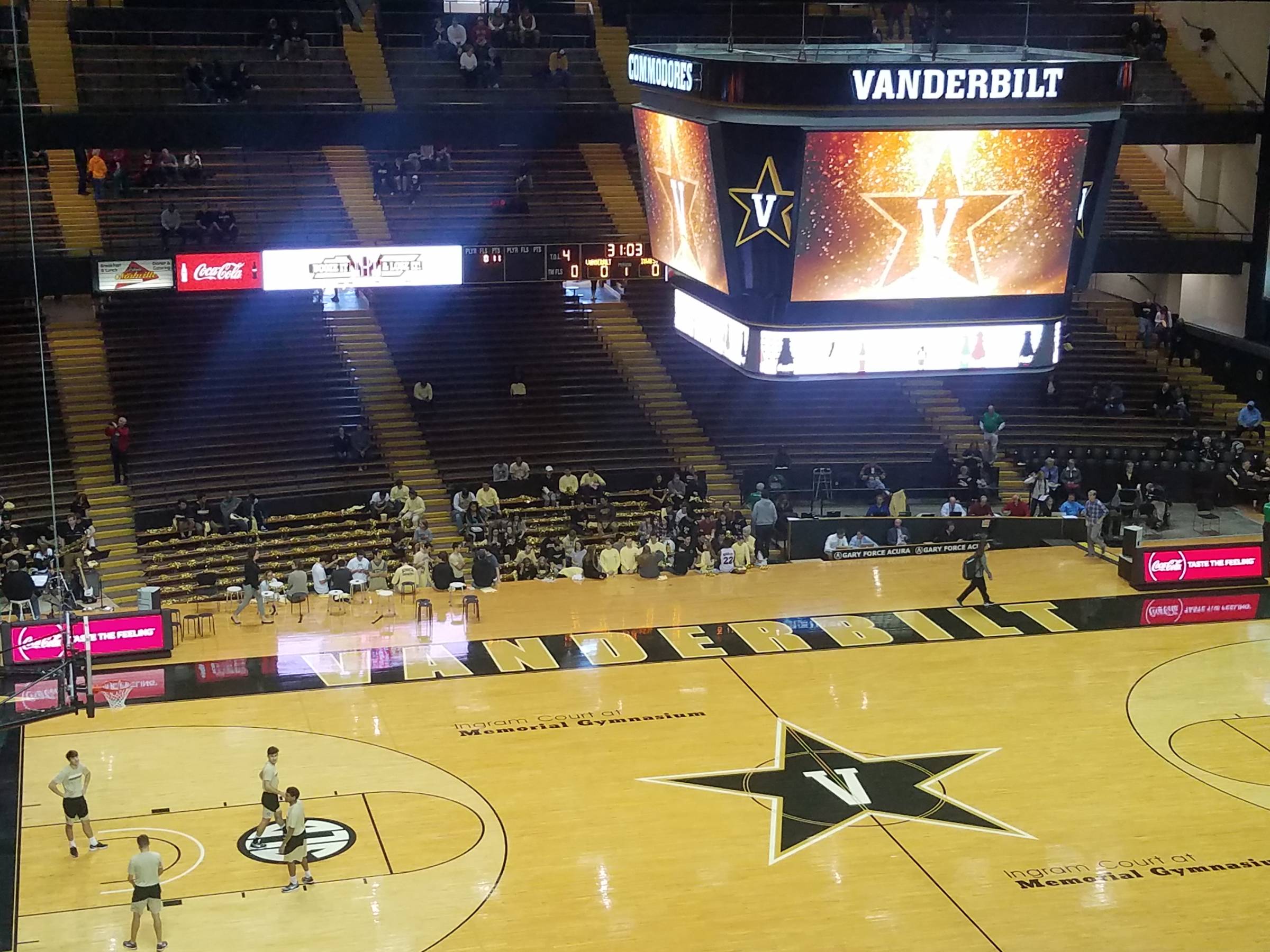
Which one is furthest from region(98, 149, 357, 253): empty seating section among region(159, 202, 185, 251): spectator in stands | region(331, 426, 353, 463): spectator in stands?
region(331, 426, 353, 463): spectator in stands

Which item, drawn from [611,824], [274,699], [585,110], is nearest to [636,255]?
[585,110]

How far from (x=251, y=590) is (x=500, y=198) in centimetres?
1523

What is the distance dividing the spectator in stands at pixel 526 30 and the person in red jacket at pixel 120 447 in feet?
44.2

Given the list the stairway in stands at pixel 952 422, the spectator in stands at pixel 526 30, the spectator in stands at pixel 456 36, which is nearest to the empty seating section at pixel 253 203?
the spectator in stands at pixel 456 36

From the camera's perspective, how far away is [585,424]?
3647 cm

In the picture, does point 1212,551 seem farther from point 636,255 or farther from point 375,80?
point 375,80

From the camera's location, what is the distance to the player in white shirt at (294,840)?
60.2 ft

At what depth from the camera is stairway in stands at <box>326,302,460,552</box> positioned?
3353 centimetres

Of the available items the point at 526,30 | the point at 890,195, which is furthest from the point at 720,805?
the point at 526,30

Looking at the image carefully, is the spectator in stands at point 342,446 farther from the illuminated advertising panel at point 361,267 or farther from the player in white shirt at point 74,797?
the player in white shirt at point 74,797

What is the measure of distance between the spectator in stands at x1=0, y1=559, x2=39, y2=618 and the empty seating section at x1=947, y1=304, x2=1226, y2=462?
21072 mm

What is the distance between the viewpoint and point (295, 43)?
3747 cm

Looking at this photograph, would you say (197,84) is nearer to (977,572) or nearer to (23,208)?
(23,208)

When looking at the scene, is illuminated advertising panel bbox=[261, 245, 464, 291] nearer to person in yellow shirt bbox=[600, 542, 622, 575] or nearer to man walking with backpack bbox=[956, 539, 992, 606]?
person in yellow shirt bbox=[600, 542, 622, 575]
